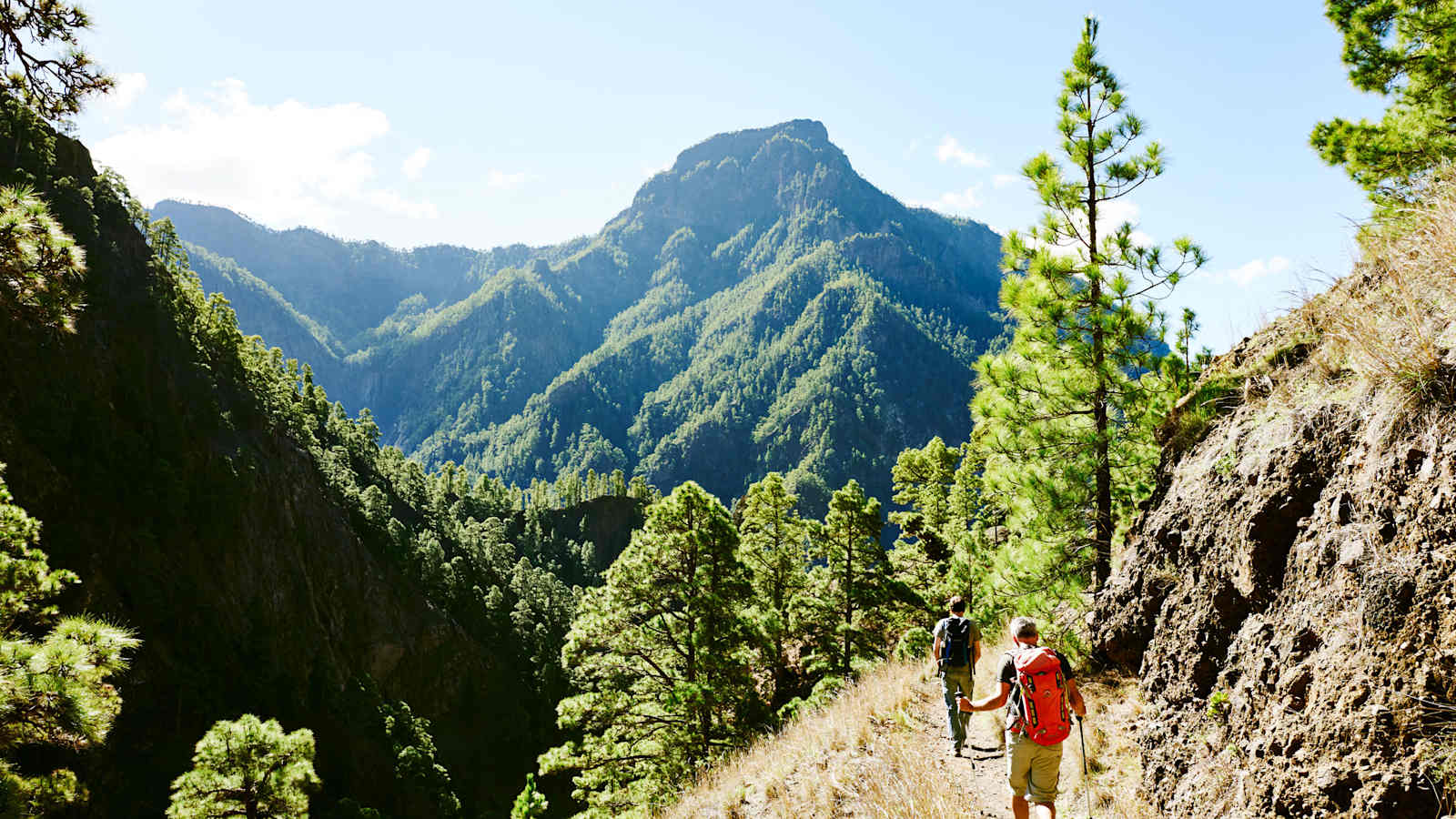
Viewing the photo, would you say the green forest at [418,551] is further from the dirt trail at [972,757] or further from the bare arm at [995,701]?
the bare arm at [995,701]

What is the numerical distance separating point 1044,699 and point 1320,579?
2105 mm

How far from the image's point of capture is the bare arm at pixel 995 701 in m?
4.95

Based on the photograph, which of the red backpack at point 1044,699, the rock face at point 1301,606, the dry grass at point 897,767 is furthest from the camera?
the dry grass at point 897,767

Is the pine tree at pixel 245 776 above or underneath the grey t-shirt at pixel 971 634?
above

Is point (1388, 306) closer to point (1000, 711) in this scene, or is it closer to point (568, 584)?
point (1000, 711)

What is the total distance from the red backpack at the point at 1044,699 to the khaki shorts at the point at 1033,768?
0.37 ft

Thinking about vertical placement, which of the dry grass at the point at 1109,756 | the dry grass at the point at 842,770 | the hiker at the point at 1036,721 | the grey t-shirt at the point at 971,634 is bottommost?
the dry grass at the point at 1109,756

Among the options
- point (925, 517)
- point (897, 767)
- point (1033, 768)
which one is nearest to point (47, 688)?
point (897, 767)

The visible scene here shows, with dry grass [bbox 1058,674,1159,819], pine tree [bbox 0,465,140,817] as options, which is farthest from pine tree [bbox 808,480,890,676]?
pine tree [bbox 0,465,140,817]

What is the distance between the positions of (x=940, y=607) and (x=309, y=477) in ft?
170

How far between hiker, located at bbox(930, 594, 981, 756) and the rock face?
1.86 meters

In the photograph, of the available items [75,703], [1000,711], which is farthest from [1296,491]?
[75,703]

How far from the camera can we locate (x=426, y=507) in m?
79.9

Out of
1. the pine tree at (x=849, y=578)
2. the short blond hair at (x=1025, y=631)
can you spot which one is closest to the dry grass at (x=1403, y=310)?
the short blond hair at (x=1025, y=631)
